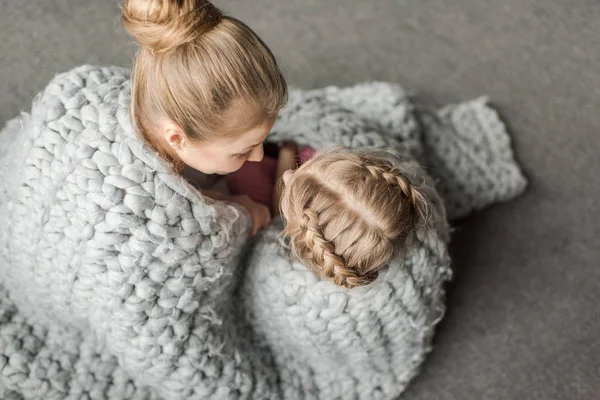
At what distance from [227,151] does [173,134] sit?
7 cm

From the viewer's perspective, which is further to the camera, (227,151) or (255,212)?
(255,212)

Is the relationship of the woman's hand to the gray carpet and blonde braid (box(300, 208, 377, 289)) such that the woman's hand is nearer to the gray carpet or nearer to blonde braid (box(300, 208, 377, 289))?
blonde braid (box(300, 208, 377, 289))

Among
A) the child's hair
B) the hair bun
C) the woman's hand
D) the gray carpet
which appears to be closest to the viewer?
the hair bun

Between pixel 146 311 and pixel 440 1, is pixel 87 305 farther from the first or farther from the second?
pixel 440 1

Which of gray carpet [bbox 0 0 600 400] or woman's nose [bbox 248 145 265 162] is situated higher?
woman's nose [bbox 248 145 265 162]

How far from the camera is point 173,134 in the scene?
799 millimetres

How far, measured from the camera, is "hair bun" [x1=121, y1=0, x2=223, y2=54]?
704 mm

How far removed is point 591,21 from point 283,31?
0.68m

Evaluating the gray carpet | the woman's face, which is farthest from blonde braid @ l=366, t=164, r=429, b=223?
the gray carpet

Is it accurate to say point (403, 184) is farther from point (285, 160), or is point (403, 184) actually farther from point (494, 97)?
point (494, 97)

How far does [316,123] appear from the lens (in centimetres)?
107

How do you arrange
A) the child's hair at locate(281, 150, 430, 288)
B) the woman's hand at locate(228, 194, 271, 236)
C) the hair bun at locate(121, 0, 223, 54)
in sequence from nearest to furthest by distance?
the hair bun at locate(121, 0, 223, 54)
the child's hair at locate(281, 150, 430, 288)
the woman's hand at locate(228, 194, 271, 236)

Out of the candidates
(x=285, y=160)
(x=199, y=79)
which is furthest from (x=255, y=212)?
(x=199, y=79)

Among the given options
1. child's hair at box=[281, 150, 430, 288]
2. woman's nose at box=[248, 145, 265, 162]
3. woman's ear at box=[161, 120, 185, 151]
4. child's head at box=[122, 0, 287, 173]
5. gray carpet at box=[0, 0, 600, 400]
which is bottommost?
gray carpet at box=[0, 0, 600, 400]
